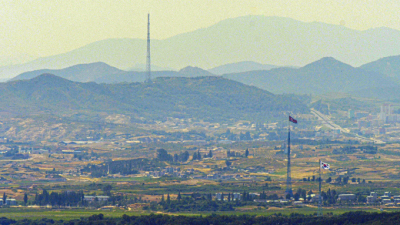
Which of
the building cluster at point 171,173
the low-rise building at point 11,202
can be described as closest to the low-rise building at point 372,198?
the building cluster at point 171,173

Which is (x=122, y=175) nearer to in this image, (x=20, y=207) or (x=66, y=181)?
(x=66, y=181)

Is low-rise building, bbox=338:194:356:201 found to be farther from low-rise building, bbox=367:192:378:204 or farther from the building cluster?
the building cluster

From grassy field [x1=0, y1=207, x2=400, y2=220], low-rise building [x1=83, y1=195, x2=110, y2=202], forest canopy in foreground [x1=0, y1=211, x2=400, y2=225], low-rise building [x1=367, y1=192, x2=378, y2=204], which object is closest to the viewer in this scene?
forest canopy in foreground [x1=0, y1=211, x2=400, y2=225]

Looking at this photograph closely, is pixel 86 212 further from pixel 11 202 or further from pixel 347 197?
pixel 347 197

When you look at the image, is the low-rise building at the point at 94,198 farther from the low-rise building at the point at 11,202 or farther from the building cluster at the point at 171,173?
the building cluster at the point at 171,173

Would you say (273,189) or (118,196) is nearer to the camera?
(118,196)

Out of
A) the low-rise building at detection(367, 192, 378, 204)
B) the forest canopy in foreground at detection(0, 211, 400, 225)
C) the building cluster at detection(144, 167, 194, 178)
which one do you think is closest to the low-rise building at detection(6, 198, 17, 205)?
the forest canopy in foreground at detection(0, 211, 400, 225)

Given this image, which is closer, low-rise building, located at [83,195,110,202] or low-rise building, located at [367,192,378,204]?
low-rise building, located at [367,192,378,204]

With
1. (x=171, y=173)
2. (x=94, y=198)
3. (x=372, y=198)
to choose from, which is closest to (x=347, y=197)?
(x=372, y=198)

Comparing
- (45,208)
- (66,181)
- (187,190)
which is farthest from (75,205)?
(66,181)

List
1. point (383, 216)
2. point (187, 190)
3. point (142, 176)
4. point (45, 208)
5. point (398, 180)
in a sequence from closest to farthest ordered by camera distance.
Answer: point (383, 216), point (45, 208), point (187, 190), point (398, 180), point (142, 176)

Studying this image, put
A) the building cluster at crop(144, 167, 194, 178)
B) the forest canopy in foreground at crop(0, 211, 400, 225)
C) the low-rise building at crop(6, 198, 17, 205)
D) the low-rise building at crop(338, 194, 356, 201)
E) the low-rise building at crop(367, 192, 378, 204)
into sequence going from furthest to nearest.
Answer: the building cluster at crop(144, 167, 194, 178) < the low-rise building at crop(338, 194, 356, 201) < the low-rise building at crop(367, 192, 378, 204) < the low-rise building at crop(6, 198, 17, 205) < the forest canopy in foreground at crop(0, 211, 400, 225)
